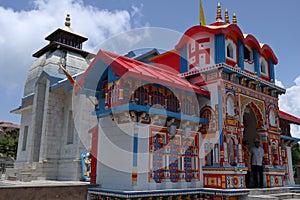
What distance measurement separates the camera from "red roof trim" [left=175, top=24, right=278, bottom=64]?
475 inches

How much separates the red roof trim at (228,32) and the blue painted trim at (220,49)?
9.0 inches

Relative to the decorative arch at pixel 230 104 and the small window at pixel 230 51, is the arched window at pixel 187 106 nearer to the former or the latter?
the decorative arch at pixel 230 104

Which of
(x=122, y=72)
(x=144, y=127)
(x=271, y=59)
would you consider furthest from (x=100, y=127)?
(x=271, y=59)

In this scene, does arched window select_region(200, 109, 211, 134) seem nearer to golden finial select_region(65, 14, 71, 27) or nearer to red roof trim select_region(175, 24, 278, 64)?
red roof trim select_region(175, 24, 278, 64)

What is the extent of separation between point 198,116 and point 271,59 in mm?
5883

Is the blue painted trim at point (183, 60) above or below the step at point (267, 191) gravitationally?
above

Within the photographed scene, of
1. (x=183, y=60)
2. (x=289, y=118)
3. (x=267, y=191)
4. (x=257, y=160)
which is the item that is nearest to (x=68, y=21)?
(x=183, y=60)

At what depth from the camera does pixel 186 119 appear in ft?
35.8

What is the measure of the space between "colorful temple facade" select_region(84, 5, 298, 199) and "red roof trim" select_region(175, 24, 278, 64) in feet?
0.14

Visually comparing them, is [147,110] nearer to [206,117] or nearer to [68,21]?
[206,117]

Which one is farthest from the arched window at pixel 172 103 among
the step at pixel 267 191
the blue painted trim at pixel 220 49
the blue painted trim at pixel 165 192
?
the step at pixel 267 191

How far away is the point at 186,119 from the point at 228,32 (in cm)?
422

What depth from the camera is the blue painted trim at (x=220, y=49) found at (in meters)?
11.9

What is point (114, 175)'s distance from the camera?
10.0 metres
